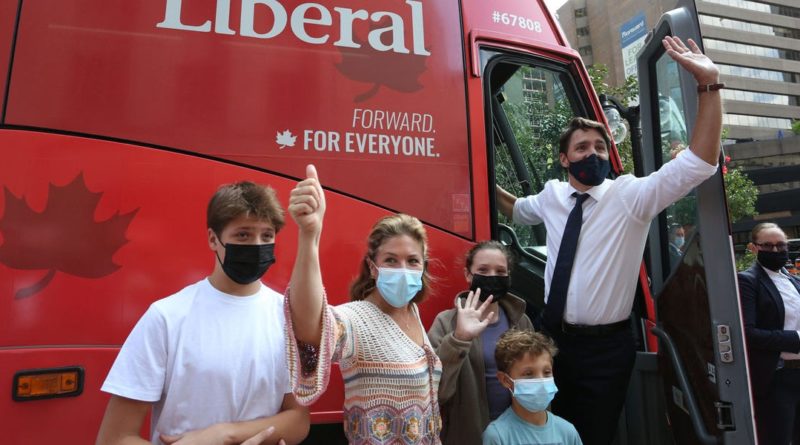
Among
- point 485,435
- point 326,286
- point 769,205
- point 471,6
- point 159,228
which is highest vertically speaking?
point 769,205

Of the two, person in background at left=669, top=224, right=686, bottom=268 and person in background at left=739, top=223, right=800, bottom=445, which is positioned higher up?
person in background at left=669, top=224, right=686, bottom=268

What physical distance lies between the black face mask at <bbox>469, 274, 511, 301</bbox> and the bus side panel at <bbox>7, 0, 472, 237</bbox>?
12.5 inches

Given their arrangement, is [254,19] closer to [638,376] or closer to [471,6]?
[471,6]

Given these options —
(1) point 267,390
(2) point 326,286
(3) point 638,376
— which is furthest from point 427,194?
(3) point 638,376

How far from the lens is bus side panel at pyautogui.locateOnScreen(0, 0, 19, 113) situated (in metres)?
2.04

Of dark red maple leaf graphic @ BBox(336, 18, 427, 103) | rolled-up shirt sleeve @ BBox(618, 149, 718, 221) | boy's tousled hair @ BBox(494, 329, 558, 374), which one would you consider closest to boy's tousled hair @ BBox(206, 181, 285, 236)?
dark red maple leaf graphic @ BBox(336, 18, 427, 103)

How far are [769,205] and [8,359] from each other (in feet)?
172

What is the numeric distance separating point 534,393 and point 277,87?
1.75 meters

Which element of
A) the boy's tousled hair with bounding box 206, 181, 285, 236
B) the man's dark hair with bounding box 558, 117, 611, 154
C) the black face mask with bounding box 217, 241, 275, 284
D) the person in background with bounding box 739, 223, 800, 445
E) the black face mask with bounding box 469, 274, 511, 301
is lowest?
the person in background with bounding box 739, 223, 800, 445

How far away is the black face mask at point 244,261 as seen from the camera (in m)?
1.63

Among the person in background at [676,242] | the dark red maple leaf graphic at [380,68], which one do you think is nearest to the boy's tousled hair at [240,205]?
the dark red maple leaf graphic at [380,68]

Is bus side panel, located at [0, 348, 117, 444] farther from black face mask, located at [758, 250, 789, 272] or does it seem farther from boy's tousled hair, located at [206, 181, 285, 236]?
black face mask, located at [758, 250, 789, 272]

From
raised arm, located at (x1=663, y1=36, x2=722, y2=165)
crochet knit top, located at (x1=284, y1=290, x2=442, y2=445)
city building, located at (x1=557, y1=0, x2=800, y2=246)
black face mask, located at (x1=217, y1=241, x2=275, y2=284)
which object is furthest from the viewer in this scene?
city building, located at (x1=557, y1=0, x2=800, y2=246)

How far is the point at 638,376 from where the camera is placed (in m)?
2.65
